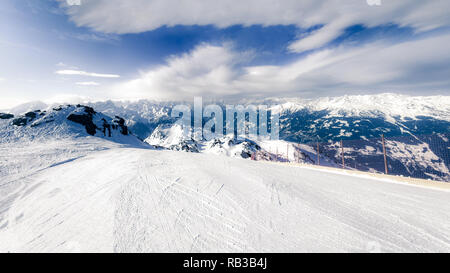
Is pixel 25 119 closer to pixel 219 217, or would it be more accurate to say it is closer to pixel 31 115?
pixel 31 115

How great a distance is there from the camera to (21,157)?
15.5 m

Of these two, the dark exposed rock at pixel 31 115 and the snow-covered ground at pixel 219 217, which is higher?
the dark exposed rock at pixel 31 115

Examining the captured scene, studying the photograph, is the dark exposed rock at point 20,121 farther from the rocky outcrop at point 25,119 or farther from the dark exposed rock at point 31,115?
the dark exposed rock at point 31,115

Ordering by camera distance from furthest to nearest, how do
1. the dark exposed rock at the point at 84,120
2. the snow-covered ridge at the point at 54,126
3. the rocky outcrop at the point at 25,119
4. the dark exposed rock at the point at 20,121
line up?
the dark exposed rock at the point at 84,120, the rocky outcrop at the point at 25,119, the dark exposed rock at the point at 20,121, the snow-covered ridge at the point at 54,126

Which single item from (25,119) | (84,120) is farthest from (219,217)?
(25,119)

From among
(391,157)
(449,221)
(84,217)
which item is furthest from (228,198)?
(391,157)

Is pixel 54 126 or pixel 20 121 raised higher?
pixel 20 121

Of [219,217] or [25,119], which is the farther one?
[25,119]

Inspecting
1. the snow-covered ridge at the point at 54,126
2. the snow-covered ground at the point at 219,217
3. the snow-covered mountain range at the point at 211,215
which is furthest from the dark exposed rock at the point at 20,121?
the snow-covered ground at the point at 219,217

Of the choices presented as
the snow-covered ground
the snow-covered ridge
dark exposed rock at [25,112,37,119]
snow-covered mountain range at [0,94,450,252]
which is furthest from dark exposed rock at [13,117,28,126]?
Answer: the snow-covered ground

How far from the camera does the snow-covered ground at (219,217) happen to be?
343 centimetres

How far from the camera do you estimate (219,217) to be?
173 inches
